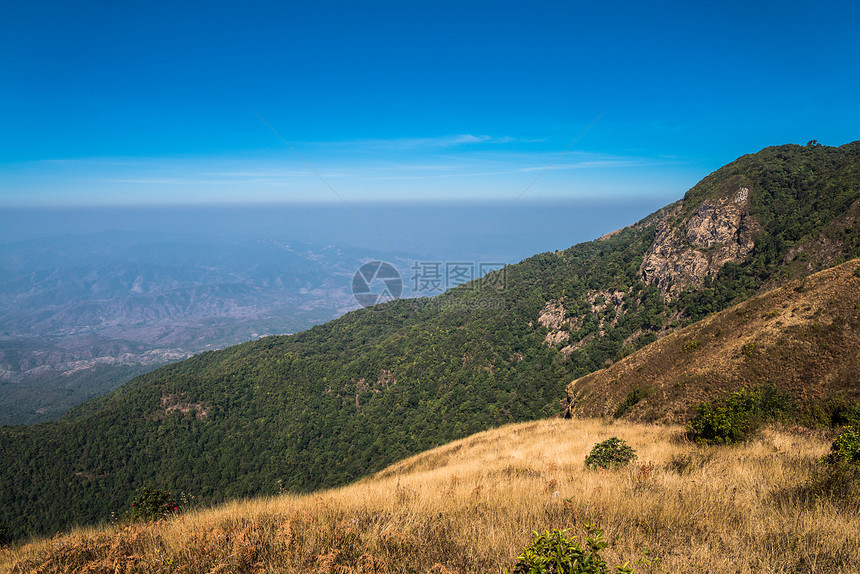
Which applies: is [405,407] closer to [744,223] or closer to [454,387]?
[454,387]

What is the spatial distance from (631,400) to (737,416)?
965 centimetres

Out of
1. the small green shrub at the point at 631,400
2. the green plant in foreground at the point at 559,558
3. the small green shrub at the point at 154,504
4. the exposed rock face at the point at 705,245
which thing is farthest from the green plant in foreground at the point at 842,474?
the exposed rock face at the point at 705,245

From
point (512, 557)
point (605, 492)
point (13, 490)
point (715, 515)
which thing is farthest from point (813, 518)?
point (13, 490)

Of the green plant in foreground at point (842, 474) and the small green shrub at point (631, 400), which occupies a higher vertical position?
the green plant in foreground at point (842, 474)

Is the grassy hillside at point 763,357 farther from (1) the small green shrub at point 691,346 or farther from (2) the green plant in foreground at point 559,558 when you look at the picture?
(2) the green plant in foreground at point 559,558

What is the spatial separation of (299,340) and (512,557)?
7994 cm

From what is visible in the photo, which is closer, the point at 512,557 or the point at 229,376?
the point at 512,557

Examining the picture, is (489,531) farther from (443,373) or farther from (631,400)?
(443,373)

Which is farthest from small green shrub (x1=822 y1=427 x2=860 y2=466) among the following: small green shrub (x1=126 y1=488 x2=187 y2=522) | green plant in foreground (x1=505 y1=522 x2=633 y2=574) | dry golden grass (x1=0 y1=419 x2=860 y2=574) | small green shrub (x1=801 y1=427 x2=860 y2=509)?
small green shrub (x1=126 y1=488 x2=187 y2=522)

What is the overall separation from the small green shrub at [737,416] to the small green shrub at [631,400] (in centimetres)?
618

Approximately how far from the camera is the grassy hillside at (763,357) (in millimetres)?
12531

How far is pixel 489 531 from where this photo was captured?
11.9 ft

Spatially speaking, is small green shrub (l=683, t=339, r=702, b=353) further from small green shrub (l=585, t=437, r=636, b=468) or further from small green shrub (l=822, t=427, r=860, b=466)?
small green shrub (l=822, t=427, r=860, b=466)

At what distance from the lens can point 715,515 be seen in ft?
12.8
